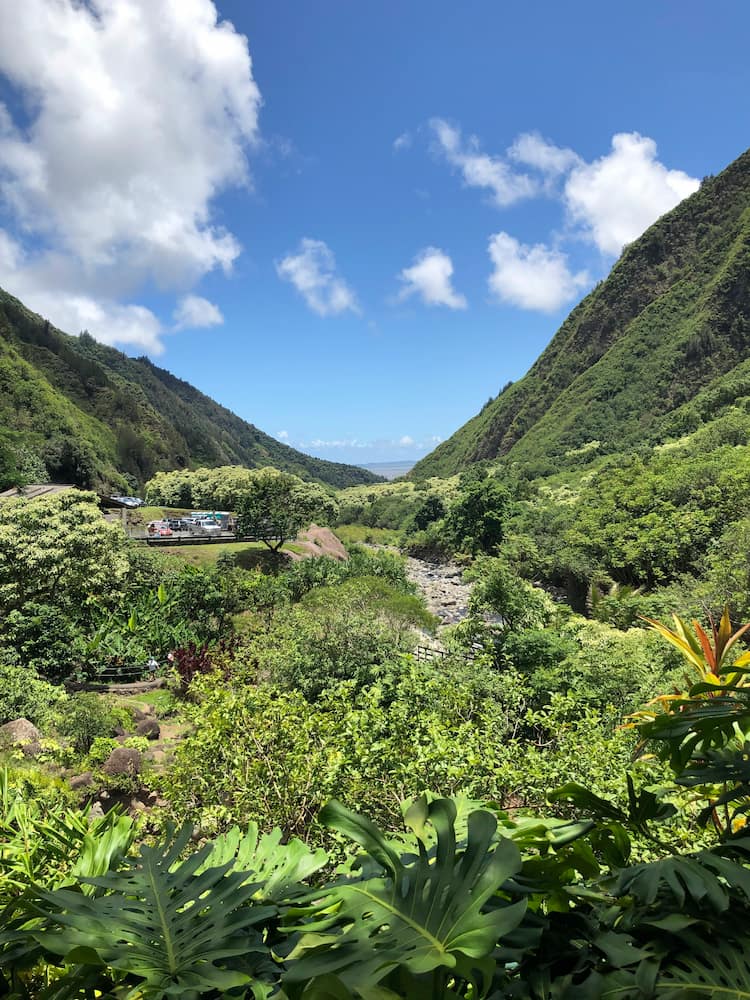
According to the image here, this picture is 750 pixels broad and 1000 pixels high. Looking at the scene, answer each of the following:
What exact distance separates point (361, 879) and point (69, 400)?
248 ft

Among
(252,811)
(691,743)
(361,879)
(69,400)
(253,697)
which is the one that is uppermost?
(69,400)

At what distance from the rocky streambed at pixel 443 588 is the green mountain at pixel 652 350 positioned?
21.4m

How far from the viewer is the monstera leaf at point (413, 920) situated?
2.19 ft

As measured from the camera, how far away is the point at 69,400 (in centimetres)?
6519

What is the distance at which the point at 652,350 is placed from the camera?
61.9m

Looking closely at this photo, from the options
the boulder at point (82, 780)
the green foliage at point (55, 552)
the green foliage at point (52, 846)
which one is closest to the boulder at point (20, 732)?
the boulder at point (82, 780)

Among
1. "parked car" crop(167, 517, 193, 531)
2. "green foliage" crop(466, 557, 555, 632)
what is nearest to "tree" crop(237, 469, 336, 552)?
"parked car" crop(167, 517, 193, 531)

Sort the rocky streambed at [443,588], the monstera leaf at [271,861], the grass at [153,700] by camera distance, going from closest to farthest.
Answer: the monstera leaf at [271,861] < the grass at [153,700] < the rocky streambed at [443,588]

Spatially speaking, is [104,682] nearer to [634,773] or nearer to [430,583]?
[634,773]

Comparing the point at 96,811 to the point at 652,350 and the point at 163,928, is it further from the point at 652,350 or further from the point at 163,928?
the point at 652,350

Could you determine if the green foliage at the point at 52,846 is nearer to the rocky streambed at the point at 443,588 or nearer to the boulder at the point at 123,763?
the boulder at the point at 123,763

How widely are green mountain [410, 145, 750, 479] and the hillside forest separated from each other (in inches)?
941

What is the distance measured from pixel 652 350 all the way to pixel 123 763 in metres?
68.8

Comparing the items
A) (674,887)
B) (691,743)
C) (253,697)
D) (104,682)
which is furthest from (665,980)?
(104,682)
